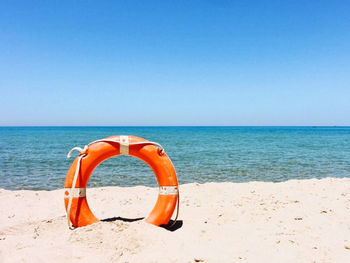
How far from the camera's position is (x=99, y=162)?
360 cm

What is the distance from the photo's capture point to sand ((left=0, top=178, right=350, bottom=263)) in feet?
8.59

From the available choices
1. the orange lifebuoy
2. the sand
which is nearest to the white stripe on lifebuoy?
the orange lifebuoy

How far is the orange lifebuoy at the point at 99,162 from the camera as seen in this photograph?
3.38 meters

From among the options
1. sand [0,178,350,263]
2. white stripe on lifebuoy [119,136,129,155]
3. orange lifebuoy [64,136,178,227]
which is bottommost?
sand [0,178,350,263]

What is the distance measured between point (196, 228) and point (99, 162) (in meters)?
1.64

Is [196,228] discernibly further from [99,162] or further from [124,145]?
[99,162]

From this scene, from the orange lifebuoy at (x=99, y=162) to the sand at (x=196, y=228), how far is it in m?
0.26

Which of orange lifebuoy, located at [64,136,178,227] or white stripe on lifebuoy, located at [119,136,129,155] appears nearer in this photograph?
orange lifebuoy, located at [64,136,178,227]

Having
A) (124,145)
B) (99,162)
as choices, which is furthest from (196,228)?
(99,162)

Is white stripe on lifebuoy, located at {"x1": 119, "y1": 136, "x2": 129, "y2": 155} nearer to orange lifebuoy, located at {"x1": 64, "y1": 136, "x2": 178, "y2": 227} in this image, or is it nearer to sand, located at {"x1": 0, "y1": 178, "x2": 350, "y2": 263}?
orange lifebuoy, located at {"x1": 64, "y1": 136, "x2": 178, "y2": 227}

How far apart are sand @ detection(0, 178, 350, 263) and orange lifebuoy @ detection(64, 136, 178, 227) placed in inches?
10.4

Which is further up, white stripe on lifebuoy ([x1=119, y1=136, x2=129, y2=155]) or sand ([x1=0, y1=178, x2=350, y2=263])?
white stripe on lifebuoy ([x1=119, y1=136, x2=129, y2=155])

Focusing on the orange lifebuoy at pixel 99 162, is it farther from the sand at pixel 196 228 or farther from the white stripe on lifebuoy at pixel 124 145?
the sand at pixel 196 228

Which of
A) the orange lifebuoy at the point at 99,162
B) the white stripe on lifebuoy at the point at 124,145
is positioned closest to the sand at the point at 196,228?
the orange lifebuoy at the point at 99,162
